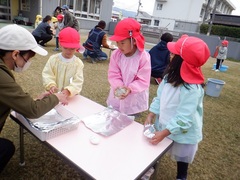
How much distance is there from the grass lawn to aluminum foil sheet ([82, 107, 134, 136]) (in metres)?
0.66

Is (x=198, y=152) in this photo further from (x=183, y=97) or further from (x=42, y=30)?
(x=42, y=30)

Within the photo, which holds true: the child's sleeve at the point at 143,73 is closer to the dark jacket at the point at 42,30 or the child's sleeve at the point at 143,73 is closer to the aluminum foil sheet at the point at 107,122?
the aluminum foil sheet at the point at 107,122

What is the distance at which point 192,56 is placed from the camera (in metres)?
1.23

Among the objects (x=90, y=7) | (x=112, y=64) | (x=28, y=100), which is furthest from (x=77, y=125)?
(x=90, y=7)

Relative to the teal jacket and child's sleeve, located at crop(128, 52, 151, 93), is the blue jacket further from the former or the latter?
the teal jacket

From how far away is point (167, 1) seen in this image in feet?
85.5

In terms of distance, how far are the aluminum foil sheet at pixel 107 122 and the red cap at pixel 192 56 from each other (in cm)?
56

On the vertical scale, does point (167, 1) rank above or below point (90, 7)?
above

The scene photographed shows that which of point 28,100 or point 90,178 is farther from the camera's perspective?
point 28,100

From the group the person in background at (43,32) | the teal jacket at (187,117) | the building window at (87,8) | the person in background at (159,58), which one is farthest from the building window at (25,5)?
the teal jacket at (187,117)

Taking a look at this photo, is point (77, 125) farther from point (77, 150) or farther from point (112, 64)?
point (112, 64)

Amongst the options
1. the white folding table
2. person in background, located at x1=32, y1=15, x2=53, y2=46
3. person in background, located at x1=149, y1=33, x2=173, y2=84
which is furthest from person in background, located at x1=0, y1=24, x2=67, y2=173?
person in background, located at x1=32, y1=15, x2=53, y2=46

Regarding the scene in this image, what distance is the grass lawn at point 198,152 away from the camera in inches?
69.4

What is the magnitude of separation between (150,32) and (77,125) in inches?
618
